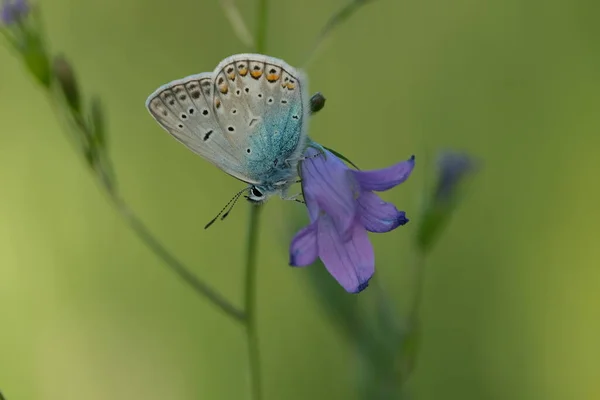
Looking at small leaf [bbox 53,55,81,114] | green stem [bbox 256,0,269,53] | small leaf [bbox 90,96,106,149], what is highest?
green stem [bbox 256,0,269,53]

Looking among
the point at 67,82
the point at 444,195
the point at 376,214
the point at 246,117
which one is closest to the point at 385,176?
the point at 376,214

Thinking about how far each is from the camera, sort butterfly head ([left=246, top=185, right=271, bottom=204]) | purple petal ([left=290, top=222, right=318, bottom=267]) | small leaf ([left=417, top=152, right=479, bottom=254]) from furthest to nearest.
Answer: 1. small leaf ([left=417, top=152, right=479, bottom=254])
2. butterfly head ([left=246, top=185, right=271, bottom=204])
3. purple petal ([left=290, top=222, right=318, bottom=267])

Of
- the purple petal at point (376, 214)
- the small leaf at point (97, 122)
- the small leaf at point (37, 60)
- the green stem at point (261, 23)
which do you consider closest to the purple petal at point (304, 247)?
the purple petal at point (376, 214)

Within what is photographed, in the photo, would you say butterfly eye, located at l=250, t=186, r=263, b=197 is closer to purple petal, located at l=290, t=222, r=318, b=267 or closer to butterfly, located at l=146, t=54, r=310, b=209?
butterfly, located at l=146, t=54, r=310, b=209

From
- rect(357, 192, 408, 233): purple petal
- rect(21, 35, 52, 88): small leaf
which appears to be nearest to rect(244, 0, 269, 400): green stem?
rect(357, 192, 408, 233): purple petal

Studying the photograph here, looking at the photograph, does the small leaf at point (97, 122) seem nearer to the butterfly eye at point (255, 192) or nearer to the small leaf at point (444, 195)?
the butterfly eye at point (255, 192)

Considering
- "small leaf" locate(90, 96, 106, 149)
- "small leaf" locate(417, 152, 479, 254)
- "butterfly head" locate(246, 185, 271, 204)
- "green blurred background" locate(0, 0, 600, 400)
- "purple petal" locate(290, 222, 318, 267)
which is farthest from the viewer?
"green blurred background" locate(0, 0, 600, 400)

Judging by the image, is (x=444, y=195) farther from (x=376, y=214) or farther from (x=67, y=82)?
(x=67, y=82)

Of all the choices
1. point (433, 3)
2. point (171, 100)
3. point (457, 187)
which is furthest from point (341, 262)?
point (433, 3)
